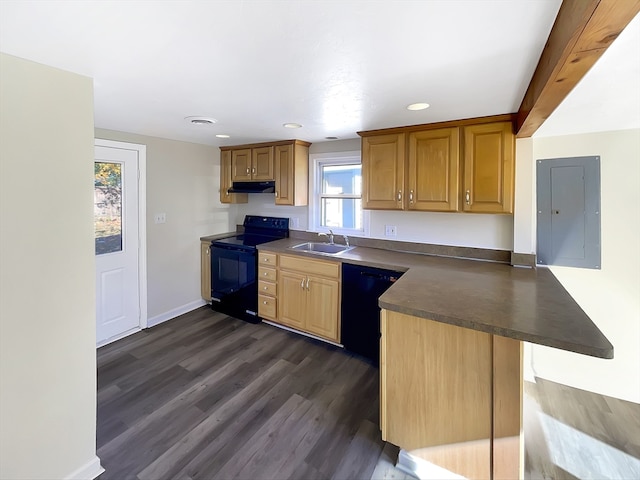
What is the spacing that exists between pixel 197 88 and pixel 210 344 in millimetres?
2320

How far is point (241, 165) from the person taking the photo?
3830 millimetres

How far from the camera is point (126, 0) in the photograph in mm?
1008

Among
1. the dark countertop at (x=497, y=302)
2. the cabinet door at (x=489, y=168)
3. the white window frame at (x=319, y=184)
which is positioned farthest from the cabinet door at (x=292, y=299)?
the cabinet door at (x=489, y=168)

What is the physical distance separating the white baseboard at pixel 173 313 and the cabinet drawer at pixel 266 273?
1.15 m

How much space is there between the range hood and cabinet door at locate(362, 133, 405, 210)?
1211 mm

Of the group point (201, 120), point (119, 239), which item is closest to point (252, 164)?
point (201, 120)

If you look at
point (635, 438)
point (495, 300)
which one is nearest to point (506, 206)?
point (495, 300)

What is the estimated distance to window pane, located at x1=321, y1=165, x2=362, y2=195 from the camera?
3.38 metres

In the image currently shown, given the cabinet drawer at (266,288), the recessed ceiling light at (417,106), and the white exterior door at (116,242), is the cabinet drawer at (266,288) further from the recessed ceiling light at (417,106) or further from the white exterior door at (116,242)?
the recessed ceiling light at (417,106)

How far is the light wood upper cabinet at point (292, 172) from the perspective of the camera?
3410 millimetres

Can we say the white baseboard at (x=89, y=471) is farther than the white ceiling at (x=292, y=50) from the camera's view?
Yes

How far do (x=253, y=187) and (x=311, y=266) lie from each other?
54.1 inches

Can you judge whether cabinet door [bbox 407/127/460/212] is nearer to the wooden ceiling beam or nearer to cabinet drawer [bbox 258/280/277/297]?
the wooden ceiling beam

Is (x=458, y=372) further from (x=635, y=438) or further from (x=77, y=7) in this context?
(x=77, y=7)
